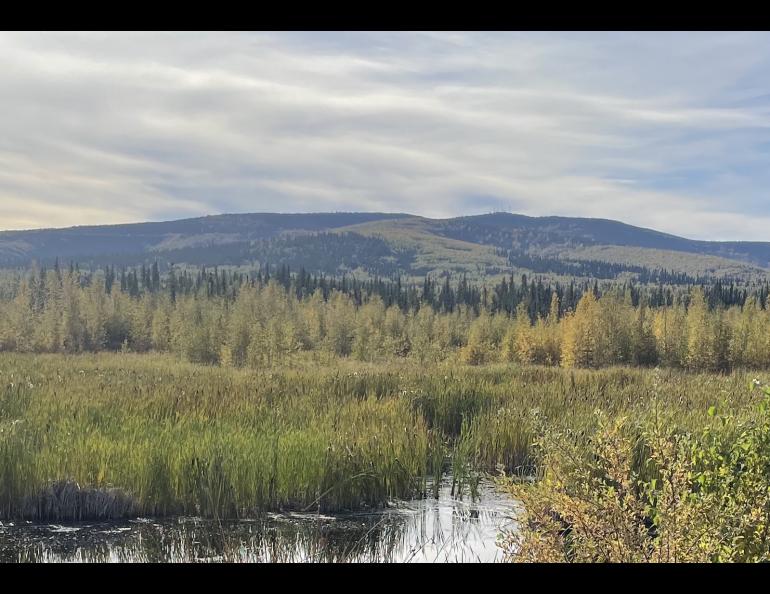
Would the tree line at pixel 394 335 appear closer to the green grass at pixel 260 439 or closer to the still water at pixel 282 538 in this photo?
the green grass at pixel 260 439

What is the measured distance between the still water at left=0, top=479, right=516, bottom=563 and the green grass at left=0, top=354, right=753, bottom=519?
50 centimetres

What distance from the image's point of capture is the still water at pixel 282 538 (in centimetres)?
978

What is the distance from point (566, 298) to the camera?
387 feet

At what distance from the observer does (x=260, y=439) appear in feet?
44.7

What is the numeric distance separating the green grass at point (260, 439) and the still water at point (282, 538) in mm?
496

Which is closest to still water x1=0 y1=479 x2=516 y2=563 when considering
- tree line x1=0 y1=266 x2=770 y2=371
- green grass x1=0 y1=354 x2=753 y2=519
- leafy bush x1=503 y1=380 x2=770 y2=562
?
green grass x1=0 y1=354 x2=753 y2=519

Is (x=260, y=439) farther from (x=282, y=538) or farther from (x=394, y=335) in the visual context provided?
(x=394, y=335)

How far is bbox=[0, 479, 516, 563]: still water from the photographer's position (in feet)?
32.1

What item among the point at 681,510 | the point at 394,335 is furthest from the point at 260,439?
the point at 394,335

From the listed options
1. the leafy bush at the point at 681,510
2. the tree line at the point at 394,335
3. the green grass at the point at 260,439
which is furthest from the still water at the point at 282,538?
the tree line at the point at 394,335
